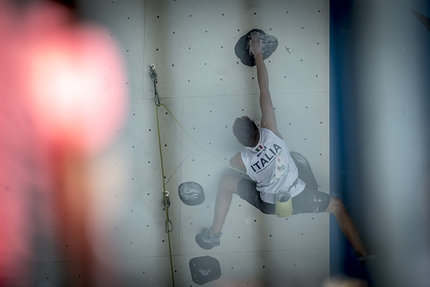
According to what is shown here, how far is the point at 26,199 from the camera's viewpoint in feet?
6.09

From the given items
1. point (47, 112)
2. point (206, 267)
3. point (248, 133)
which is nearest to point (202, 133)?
point (248, 133)

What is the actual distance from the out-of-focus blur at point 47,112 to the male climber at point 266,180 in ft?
3.21

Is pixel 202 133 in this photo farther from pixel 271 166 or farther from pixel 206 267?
pixel 206 267

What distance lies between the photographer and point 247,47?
1795 millimetres

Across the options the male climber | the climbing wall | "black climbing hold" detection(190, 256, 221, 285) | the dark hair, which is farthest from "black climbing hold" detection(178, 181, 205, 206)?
the dark hair

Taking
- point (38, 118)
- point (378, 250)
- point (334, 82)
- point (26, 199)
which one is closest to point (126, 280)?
point (26, 199)

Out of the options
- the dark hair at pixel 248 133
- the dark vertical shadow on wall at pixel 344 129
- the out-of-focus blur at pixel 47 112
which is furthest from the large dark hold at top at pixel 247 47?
the out-of-focus blur at pixel 47 112

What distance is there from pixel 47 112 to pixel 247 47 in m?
1.60

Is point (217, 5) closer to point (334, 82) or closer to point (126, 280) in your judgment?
point (334, 82)

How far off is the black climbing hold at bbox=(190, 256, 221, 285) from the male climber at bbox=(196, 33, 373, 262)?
0.39ft

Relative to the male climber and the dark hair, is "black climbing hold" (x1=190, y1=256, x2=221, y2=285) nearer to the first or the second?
the male climber

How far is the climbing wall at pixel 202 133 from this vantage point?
1.82m

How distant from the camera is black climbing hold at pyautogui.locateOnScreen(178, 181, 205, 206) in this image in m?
1.86

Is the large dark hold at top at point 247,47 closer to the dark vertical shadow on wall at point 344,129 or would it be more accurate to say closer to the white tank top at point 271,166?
the dark vertical shadow on wall at point 344,129
